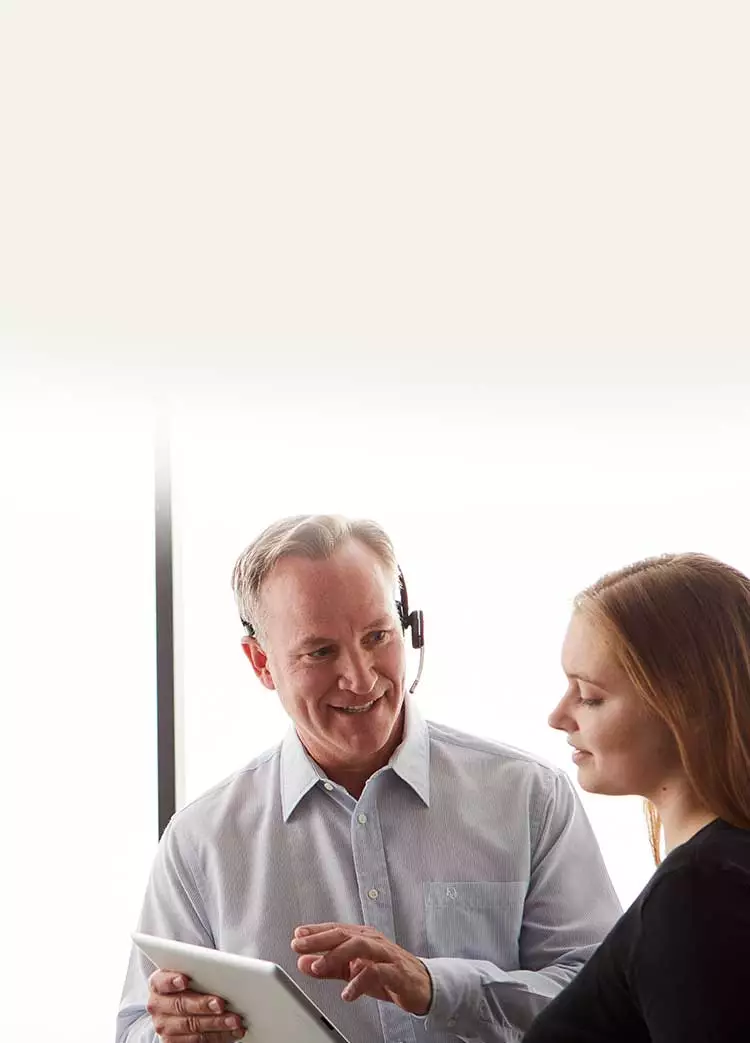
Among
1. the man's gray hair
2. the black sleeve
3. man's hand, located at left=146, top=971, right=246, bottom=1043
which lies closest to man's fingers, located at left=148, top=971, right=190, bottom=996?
man's hand, located at left=146, top=971, right=246, bottom=1043

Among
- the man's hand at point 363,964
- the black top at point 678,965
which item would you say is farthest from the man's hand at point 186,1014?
the black top at point 678,965

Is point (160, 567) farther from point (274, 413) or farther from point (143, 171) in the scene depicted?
point (143, 171)

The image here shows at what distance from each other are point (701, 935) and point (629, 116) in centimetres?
187

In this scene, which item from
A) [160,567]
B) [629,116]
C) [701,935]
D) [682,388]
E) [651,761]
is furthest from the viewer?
[682,388]

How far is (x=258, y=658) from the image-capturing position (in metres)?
2.05

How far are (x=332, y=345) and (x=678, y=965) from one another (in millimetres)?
1884

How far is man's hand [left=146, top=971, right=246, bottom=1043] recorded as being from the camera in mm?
1560

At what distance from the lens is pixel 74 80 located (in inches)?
88.3

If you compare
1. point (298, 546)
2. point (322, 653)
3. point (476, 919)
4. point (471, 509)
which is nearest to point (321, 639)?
point (322, 653)

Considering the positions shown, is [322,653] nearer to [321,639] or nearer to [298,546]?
[321,639]

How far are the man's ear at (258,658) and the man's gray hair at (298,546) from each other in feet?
0.10

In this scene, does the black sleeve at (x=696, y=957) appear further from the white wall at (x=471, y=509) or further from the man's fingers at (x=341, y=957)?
the white wall at (x=471, y=509)

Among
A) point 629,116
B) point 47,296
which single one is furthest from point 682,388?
point 47,296

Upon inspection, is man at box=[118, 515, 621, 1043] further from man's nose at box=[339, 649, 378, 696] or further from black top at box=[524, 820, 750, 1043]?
black top at box=[524, 820, 750, 1043]
